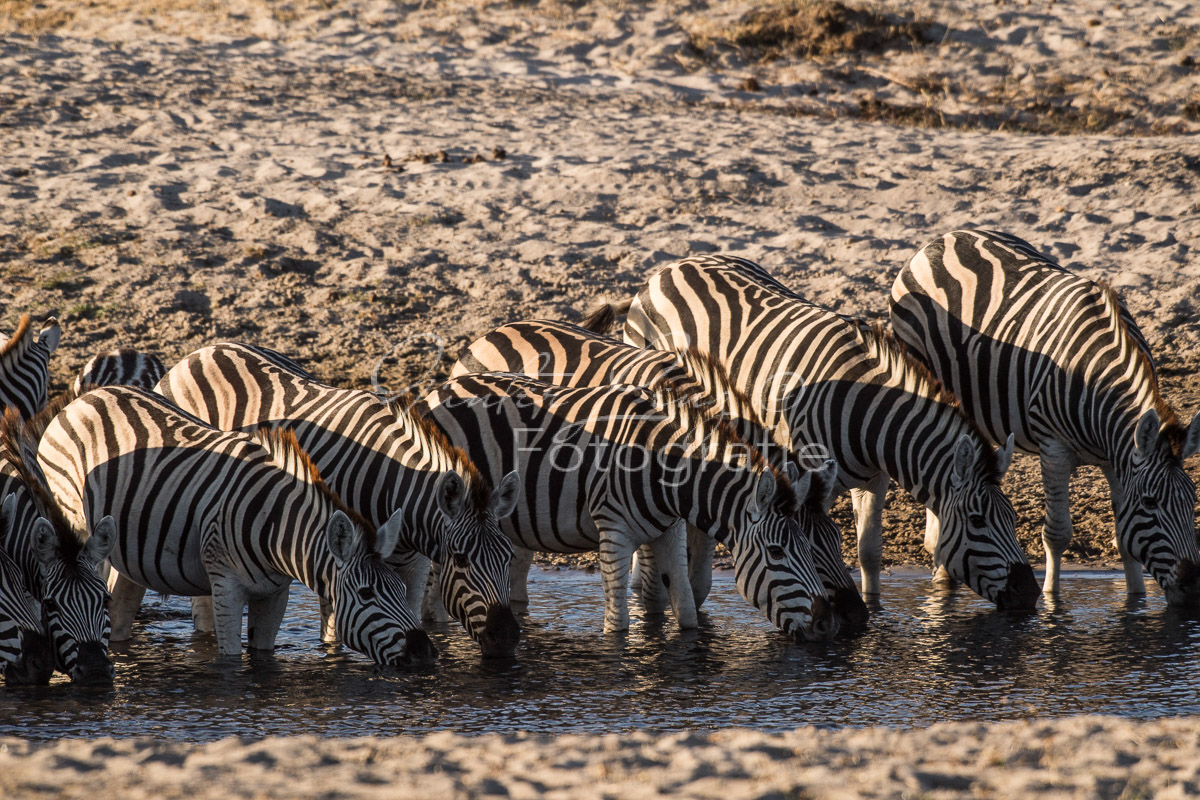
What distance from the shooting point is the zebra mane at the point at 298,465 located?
7.16 meters

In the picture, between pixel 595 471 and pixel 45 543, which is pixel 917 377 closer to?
pixel 595 471

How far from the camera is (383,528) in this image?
710 centimetres

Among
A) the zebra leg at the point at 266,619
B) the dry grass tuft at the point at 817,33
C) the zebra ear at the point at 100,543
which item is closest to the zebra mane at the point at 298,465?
the zebra leg at the point at 266,619

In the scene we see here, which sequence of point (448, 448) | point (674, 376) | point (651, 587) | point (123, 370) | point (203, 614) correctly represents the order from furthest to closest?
point (123, 370)
point (674, 376)
point (651, 587)
point (203, 614)
point (448, 448)

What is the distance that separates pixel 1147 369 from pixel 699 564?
2.95 m

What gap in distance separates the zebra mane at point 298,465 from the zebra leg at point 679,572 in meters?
1.91

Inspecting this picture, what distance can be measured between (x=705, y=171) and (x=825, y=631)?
899 centimetres

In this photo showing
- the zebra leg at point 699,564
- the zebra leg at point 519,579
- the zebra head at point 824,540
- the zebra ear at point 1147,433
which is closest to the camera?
the zebra head at point 824,540

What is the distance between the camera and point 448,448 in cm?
772

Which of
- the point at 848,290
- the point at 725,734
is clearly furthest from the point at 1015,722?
the point at 848,290

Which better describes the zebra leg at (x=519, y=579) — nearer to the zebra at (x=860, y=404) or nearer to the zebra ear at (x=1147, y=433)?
the zebra at (x=860, y=404)

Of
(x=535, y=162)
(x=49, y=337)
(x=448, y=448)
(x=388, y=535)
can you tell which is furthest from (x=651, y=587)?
(x=535, y=162)

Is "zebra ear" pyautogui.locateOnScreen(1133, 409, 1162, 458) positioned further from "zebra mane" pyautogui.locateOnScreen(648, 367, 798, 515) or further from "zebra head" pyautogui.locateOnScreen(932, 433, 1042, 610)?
"zebra mane" pyautogui.locateOnScreen(648, 367, 798, 515)

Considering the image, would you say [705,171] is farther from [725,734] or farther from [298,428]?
[725,734]
